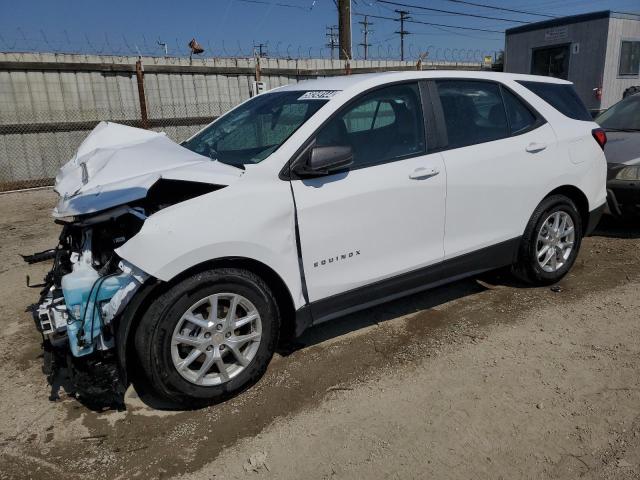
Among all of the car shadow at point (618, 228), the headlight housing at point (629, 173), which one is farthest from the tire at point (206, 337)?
the car shadow at point (618, 228)

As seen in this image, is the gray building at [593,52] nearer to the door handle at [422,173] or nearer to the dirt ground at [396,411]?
the dirt ground at [396,411]

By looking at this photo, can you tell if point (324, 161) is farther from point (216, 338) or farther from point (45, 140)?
point (45, 140)

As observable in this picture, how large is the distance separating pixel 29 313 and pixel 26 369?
97cm

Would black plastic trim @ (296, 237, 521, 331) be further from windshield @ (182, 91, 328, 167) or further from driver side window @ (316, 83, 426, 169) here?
windshield @ (182, 91, 328, 167)

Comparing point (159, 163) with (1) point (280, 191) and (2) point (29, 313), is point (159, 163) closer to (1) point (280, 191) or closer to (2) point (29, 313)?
(1) point (280, 191)

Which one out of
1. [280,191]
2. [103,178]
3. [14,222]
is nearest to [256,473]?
[280,191]

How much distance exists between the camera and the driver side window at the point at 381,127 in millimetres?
3297

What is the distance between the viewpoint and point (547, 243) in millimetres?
4367

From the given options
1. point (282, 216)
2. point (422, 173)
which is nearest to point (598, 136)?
point (422, 173)

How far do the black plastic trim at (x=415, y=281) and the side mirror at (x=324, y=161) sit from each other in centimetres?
81

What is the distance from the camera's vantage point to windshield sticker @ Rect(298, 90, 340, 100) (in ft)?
11.0

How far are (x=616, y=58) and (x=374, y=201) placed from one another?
14.1 m

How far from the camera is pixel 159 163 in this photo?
10.0 ft

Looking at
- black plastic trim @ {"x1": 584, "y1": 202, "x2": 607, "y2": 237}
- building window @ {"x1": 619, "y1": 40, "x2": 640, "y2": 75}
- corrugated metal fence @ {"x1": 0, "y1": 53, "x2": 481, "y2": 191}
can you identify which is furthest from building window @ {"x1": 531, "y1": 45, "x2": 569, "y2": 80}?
black plastic trim @ {"x1": 584, "y1": 202, "x2": 607, "y2": 237}
